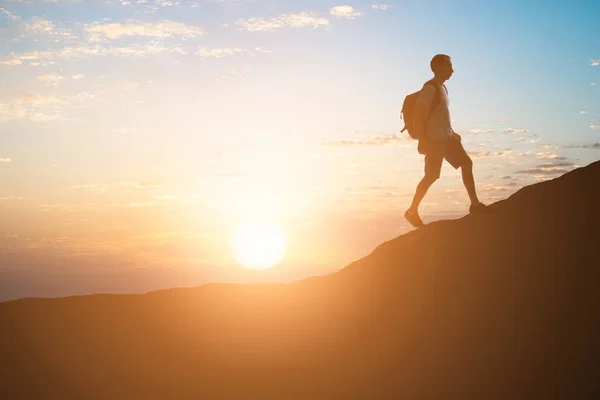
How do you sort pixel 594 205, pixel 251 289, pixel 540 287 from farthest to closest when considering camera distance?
pixel 251 289, pixel 594 205, pixel 540 287

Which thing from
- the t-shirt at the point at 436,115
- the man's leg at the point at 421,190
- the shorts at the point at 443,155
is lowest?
the man's leg at the point at 421,190

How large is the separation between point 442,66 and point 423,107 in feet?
2.52

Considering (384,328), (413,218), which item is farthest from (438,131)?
(384,328)

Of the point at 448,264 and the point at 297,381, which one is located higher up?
the point at 448,264

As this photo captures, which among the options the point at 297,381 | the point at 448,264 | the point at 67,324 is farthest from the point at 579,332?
the point at 67,324

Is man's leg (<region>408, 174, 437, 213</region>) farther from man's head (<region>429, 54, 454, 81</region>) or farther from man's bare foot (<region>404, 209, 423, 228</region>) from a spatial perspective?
man's head (<region>429, 54, 454, 81</region>)

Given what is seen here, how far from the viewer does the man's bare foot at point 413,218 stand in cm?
1148

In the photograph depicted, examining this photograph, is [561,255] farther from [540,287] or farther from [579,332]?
[579,332]

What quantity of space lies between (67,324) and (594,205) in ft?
30.1

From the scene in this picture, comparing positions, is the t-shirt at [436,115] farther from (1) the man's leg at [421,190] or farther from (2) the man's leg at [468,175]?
(1) the man's leg at [421,190]

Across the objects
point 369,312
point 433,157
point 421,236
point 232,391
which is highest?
point 433,157

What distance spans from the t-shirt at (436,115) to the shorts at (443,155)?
11cm

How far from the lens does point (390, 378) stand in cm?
912

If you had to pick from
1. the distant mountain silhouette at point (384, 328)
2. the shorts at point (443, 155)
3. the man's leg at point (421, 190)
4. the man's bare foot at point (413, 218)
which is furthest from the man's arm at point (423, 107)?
the distant mountain silhouette at point (384, 328)
